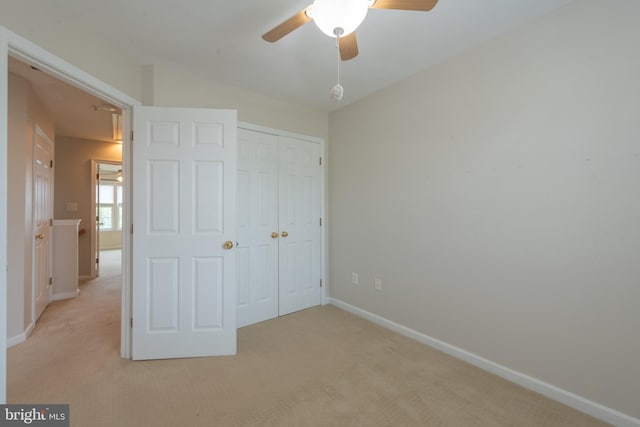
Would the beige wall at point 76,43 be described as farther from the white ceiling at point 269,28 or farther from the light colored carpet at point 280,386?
the light colored carpet at point 280,386

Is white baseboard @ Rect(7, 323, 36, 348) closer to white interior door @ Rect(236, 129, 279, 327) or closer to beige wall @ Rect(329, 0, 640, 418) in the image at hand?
white interior door @ Rect(236, 129, 279, 327)

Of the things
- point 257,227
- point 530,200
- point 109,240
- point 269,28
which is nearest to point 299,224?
point 257,227

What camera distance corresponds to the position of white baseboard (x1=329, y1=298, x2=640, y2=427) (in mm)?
1521

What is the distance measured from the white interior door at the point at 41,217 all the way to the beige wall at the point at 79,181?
1.26 m

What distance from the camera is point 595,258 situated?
62.7 inches

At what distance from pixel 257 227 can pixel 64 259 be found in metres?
3.08

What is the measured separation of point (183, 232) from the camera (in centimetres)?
221

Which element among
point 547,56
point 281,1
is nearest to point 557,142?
point 547,56

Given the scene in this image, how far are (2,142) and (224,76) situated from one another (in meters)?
1.64

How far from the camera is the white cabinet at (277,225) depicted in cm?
283

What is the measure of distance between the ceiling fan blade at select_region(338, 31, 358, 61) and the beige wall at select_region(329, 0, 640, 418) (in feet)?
3.59

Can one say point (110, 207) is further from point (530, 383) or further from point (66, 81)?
point (530, 383)

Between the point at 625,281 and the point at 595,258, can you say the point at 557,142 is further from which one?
the point at 625,281

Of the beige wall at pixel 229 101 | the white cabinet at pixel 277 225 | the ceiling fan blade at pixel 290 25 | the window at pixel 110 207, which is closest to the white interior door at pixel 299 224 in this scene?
the white cabinet at pixel 277 225
